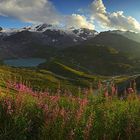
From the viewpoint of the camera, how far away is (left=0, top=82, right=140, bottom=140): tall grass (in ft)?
32.1

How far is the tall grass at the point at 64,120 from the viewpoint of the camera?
979 centimetres

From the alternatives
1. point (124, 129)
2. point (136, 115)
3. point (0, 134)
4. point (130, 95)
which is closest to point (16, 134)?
point (0, 134)

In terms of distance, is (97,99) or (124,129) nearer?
(124,129)

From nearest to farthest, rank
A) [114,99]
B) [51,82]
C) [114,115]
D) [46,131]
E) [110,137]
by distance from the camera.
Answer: [46,131] → [110,137] → [114,115] → [114,99] → [51,82]

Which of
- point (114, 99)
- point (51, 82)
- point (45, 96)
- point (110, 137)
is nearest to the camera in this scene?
point (110, 137)

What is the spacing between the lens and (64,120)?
396 inches

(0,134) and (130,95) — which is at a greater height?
(130,95)

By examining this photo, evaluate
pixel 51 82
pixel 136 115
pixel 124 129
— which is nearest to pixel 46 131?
pixel 124 129

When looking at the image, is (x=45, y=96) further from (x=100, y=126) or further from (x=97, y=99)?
(x=100, y=126)

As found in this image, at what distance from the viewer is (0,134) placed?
1016 centimetres

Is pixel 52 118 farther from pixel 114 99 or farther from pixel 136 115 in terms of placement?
pixel 114 99

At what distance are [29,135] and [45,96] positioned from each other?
2897 millimetres

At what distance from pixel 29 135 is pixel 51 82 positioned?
17501 centimetres

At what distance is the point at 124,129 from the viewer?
34.8 feet
